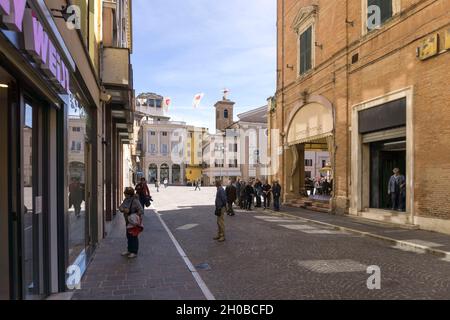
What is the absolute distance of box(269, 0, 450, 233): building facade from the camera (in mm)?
11773

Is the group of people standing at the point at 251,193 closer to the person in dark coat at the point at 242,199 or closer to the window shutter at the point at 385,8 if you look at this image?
the person in dark coat at the point at 242,199

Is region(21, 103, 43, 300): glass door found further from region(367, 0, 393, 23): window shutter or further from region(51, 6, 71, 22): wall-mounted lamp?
region(367, 0, 393, 23): window shutter

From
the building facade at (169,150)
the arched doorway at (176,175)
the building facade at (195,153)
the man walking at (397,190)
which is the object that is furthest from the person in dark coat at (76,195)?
the arched doorway at (176,175)

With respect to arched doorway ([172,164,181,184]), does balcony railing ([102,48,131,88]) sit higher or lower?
higher

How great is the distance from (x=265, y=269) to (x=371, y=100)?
32.4ft

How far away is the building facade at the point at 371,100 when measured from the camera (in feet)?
38.6

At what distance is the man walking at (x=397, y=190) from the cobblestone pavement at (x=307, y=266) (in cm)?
292

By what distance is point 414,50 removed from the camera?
496 inches

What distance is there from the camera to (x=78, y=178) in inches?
283

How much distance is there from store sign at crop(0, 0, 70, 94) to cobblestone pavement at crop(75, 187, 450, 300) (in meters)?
3.13

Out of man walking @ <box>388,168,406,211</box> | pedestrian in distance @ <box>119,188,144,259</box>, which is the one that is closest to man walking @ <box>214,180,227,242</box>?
pedestrian in distance @ <box>119,188,144,259</box>
